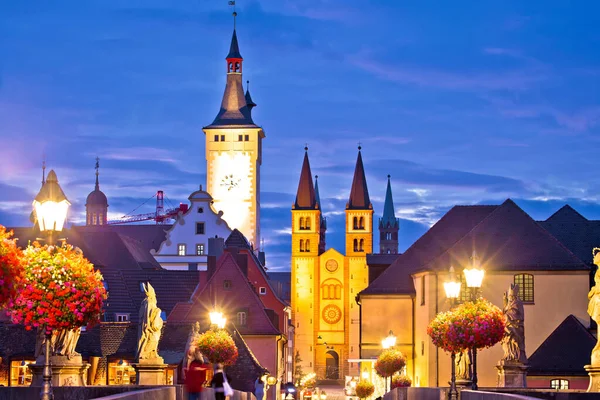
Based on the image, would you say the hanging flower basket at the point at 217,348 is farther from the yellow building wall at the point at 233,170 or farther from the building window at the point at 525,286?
the yellow building wall at the point at 233,170

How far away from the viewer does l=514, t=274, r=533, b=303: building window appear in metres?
74.6

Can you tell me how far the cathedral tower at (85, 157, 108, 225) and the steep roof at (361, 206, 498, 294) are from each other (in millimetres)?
74490

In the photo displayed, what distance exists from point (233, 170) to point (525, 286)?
83.6 m

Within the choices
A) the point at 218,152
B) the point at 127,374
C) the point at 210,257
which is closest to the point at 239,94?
the point at 218,152

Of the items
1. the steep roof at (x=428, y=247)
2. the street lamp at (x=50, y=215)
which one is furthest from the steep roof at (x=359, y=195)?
the street lamp at (x=50, y=215)

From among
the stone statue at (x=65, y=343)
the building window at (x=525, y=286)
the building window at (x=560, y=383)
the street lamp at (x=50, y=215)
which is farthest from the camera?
the building window at (x=525, y=286)

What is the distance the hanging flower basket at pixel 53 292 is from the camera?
2392 cm

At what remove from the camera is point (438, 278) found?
77.2 m

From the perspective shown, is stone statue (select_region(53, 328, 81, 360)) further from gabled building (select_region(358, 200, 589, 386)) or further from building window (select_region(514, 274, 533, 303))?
building window (select_region(514, 274, 533, 303))

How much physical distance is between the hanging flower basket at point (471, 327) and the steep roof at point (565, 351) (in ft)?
102

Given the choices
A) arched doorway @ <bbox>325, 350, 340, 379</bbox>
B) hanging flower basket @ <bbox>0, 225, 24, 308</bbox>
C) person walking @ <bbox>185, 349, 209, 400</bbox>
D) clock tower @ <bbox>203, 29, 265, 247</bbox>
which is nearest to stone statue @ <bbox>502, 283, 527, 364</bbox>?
person walking @ <bbox>185, 349, 209, 400</bbox>

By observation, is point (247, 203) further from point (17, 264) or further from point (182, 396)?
point (17, 264)

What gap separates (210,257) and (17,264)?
72.6 meters

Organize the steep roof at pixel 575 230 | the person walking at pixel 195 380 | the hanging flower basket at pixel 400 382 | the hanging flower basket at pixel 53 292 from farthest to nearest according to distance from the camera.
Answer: the steep roof at pixel 575 230
the hanging flower basket at pixel 400 382
the person walking at pixel 195 380
the hanging flower basket at pixel 53 292
